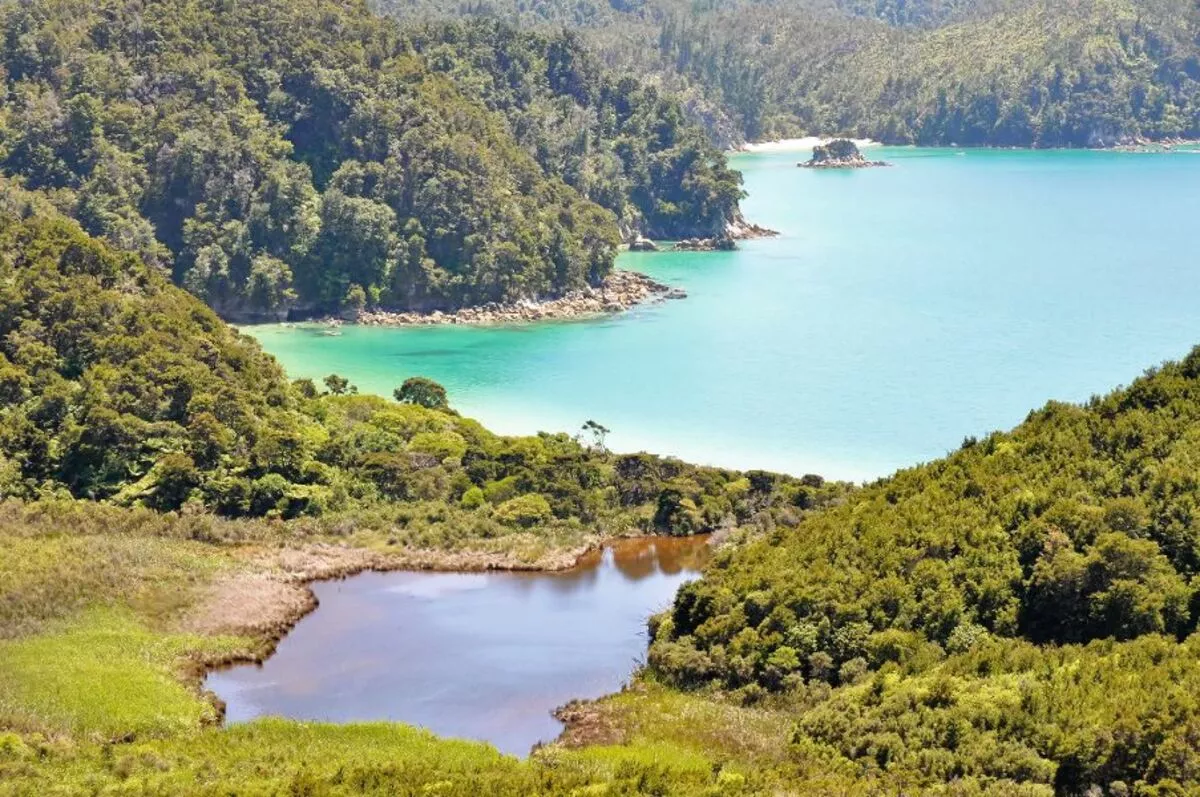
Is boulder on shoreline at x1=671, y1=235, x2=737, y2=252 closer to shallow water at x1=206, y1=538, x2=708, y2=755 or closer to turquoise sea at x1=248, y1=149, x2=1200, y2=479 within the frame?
turquoise sea at x1=248, y1=149, x2=1200, y2=479

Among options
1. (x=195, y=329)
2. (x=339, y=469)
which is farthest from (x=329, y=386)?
(x=339, y=469)

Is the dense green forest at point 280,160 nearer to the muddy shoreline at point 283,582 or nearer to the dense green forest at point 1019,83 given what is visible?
the muddy shoreline at point 283,582

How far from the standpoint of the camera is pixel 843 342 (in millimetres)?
79812

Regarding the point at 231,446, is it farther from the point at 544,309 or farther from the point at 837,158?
the point at 837,158

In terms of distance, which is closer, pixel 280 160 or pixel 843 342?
pixel 843 342

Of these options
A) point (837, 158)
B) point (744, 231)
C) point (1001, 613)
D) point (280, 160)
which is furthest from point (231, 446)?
point (837, 158)

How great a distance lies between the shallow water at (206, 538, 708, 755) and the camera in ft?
110

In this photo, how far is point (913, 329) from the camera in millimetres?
82375

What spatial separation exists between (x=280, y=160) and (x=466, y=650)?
200 ft

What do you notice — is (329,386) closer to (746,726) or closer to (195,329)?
(195,329)

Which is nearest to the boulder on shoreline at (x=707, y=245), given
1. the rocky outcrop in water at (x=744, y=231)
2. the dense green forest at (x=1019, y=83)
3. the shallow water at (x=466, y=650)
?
the rocky outcrop in water at (x=744, y=231)

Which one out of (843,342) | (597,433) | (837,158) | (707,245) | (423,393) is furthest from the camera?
(837,158)

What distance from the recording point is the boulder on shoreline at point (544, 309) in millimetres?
87938

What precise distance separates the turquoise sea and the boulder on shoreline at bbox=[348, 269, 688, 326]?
1.70 m
